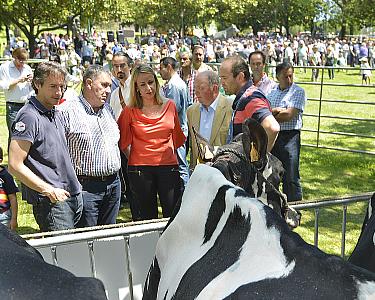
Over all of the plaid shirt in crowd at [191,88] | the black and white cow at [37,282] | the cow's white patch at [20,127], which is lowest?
the plaid shirt in crowd at [191,88]

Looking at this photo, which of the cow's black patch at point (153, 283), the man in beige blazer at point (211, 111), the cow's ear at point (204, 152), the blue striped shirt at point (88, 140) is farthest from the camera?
the man in beige blazer at point (211, 111)

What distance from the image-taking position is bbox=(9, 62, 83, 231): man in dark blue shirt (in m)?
3.40

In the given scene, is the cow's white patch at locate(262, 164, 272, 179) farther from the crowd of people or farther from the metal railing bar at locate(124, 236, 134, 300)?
the metal railing bar at locate(124, 236, 134, 300)

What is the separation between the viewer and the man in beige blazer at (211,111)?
4527mm

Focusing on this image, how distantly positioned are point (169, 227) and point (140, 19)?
46.2m

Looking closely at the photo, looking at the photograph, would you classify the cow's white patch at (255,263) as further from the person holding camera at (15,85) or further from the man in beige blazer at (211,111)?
the person holding camera at (15,85)

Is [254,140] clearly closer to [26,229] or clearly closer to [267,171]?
[267,171]

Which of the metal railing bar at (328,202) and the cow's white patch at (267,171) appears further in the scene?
the metal railing bar at (328,202)

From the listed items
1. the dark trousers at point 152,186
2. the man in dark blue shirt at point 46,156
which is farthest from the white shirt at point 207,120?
the man in dark blue shirt at point 46,156

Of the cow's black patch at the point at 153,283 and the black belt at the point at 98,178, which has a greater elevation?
the cow's black patch at the point at 153,283

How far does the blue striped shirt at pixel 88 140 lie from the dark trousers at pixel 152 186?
594mm

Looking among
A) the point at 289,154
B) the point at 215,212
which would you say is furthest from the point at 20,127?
the point at 289,154

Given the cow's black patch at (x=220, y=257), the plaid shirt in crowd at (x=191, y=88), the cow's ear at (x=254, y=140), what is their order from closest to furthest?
the cow's black patch at (x=220, y=257) < the cow's ear at (x=254, y=140) < the plaid shirt in crowd at (x=191, y=88)

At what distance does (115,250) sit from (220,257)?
66.2 inches
